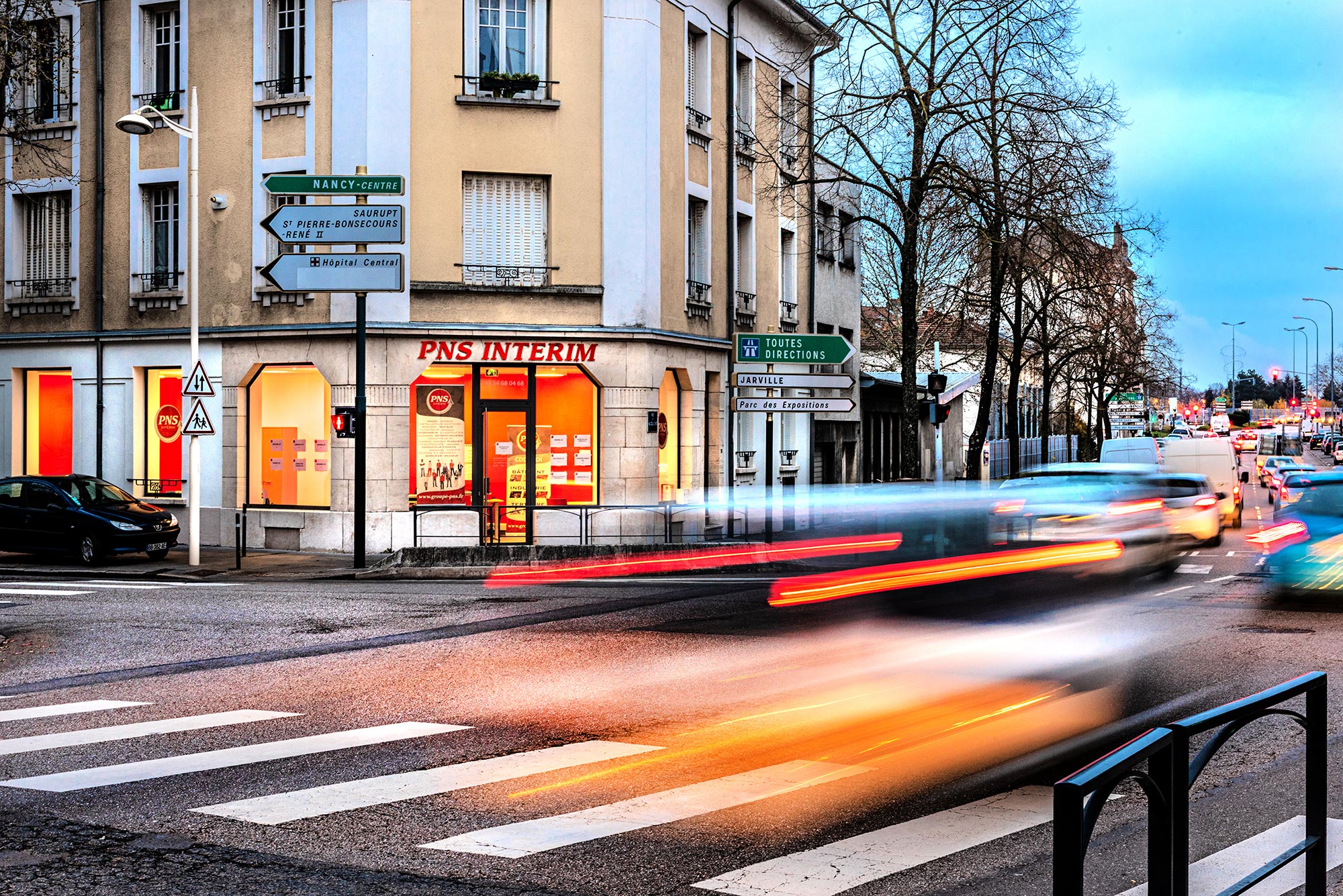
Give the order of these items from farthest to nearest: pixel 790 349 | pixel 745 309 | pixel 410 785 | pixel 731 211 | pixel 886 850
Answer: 1. pixel 745 309
2. pixel 731 211
3. pixel 790 349
4. pixel 410 785
5. pixel 886 850

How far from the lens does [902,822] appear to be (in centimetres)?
634

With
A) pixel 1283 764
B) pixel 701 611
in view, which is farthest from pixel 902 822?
pixel 701 611

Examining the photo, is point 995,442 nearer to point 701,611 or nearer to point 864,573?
point 701,611

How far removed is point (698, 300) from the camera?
91.9 feet

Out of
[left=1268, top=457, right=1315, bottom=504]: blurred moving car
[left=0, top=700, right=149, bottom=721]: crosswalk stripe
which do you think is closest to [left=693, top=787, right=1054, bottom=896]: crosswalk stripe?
[left=0, top=700, right=149, bottom=721]: crosswalk stripe

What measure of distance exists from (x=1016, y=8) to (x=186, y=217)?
1710 centimetres

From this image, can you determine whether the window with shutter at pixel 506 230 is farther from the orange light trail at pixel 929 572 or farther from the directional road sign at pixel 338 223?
the orange light trail at pixel 929 572

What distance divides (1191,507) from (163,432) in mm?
19872

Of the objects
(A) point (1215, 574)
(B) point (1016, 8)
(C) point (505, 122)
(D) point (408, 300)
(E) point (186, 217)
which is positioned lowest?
(A) point (1215, 574)

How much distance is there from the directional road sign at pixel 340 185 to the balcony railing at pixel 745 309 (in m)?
10.6

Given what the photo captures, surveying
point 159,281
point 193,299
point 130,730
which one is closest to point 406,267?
point 193,299

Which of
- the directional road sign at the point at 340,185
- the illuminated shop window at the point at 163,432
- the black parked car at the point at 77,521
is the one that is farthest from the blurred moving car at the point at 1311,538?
the illuminated shop window at the point at 163,432

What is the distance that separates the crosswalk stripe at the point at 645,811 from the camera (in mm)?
5984

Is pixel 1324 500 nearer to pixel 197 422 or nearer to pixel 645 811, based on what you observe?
pixel 645 811
